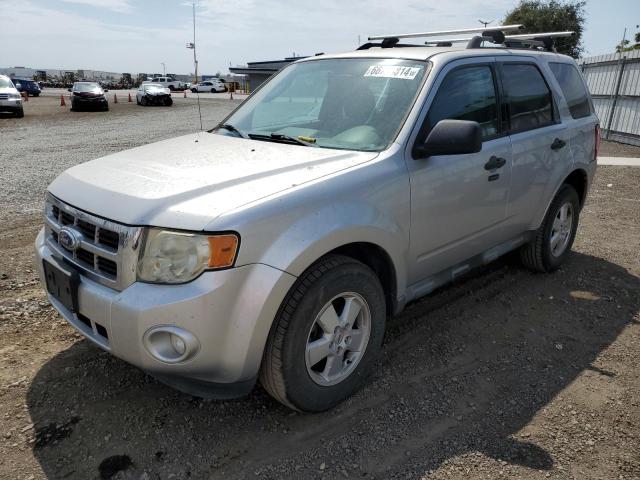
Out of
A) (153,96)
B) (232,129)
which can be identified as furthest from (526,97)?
(153,96)

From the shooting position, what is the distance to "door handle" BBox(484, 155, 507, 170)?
3500 millimetres

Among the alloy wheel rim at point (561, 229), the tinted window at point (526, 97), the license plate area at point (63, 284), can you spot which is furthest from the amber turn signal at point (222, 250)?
the alloy wheel rim at point (561, 229)

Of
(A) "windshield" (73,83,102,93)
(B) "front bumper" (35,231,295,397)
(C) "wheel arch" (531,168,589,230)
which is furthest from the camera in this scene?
(A) "windshield" (73,83,102,93)

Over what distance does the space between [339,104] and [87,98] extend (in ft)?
80.6

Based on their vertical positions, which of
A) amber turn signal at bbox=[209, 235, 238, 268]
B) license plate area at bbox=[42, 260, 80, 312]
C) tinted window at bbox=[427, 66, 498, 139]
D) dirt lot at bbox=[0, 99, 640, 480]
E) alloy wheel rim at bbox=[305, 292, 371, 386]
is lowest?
dirt lot at bbox=[0, 99, 640, 480]

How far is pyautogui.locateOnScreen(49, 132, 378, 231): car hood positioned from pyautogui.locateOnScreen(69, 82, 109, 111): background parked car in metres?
24.2

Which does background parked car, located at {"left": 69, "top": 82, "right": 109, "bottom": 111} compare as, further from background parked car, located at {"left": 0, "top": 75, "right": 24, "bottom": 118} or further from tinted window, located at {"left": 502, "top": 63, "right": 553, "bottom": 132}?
tinted window, located at {"left": 502, "top": 63, "right": 553, "bottom": 132}

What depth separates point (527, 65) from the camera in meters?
4.20

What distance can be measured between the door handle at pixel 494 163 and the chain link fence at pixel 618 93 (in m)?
12.3

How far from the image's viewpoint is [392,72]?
3340 mm

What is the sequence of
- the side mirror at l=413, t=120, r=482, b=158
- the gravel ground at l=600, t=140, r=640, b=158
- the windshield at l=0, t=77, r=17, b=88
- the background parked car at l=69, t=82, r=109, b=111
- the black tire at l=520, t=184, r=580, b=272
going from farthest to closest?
the background parked car at l=69, t=82, r=109, b=111
the windshield at l=0, t=77, r=17, b=88
the gravel ground at l=600, t=140, r=640, b=158
the black tire at l=520, t=184, r=580, b=272
the side mirror at l=413, t=120, r=482, b=158

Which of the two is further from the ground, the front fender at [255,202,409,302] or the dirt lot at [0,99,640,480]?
the front fender at [255,202,409,302]

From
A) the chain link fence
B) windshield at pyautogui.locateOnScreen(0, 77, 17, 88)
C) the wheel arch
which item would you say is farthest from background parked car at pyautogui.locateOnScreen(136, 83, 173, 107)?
the wheel arch

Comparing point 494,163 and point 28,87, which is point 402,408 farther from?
point 28,87
